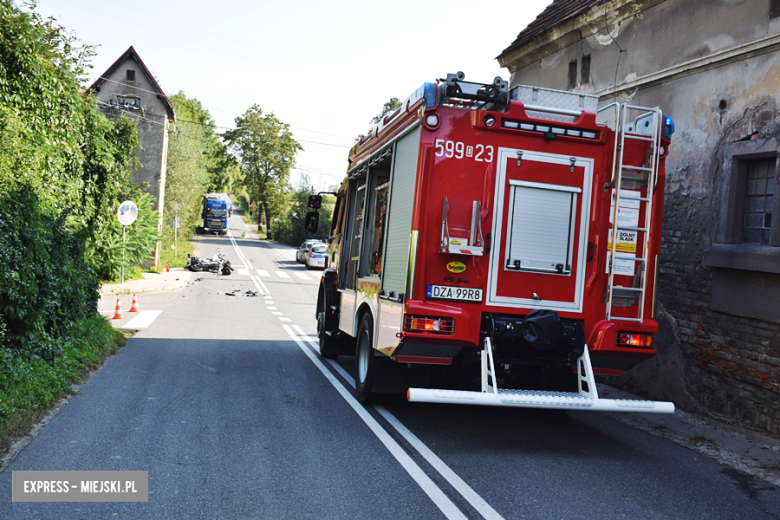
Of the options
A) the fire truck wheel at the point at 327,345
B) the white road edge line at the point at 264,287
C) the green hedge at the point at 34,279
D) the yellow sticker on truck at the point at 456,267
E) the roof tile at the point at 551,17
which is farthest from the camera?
the white road edge line at the point at 264,287

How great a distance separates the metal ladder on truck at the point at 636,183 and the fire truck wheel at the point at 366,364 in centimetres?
250

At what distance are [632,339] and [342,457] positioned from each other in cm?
298

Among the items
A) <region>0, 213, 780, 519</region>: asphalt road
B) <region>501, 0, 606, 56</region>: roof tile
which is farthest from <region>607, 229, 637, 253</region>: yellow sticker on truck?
<region>501, 0, 606, 56</region>: roof tile

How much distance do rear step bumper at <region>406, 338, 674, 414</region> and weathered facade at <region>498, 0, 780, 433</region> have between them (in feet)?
7.34

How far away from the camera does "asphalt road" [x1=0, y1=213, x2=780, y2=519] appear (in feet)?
13.9

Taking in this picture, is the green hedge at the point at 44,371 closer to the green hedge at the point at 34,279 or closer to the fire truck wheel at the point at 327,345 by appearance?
the green hedge at the point at 34,279

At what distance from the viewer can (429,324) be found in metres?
5.73

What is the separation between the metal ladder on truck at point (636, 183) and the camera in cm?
595

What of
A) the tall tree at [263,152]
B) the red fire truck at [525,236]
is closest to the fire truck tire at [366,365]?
the red fire truck at [525,236]

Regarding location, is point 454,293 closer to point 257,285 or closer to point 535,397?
point 535,397

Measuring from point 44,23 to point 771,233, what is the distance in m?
15.5

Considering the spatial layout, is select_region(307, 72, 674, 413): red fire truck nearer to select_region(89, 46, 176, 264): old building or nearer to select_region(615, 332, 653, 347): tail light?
select_region(615, 332, 653, 347): tail light

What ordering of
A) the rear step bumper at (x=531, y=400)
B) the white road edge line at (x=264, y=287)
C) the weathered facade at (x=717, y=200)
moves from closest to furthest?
the rear step bumper at (x=531, y=400), the weathered facade at (x=717, y=200), the white road edge line at (x=264, y=287)

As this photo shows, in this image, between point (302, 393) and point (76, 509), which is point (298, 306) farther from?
point (76, 509)
